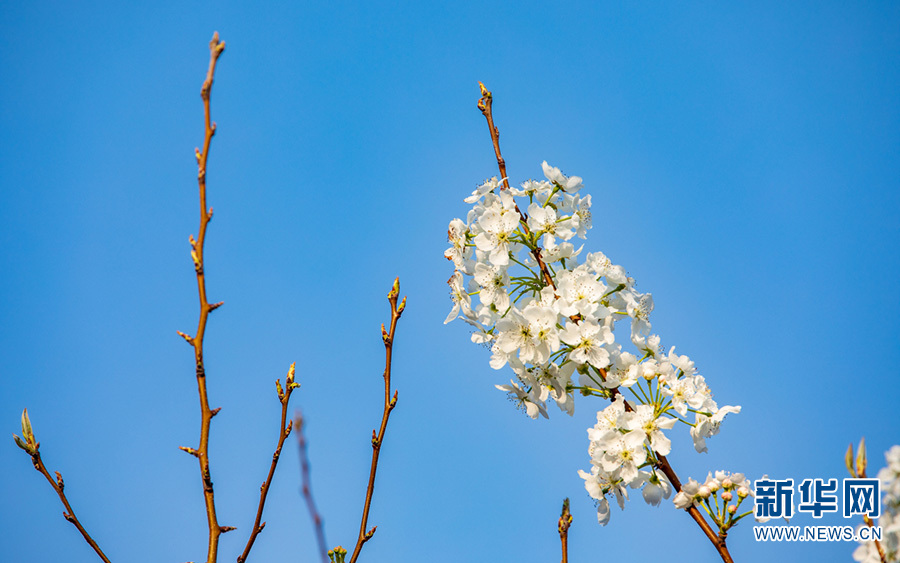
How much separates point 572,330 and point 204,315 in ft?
5.01

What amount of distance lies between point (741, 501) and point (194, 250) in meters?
2.32

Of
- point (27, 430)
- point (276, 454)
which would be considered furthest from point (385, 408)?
point (27, 430)

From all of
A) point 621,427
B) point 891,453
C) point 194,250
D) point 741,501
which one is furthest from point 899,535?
point 194,250

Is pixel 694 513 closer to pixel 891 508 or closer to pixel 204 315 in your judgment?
pixel 891 508

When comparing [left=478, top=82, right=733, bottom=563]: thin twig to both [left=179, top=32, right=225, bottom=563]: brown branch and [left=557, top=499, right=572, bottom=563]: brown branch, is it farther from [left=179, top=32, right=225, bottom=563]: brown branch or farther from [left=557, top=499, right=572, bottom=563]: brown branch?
[left=179, top=32, right=225, bottom=563]: brown branch

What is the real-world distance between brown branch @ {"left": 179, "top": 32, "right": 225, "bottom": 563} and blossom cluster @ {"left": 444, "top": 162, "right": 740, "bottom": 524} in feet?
4.73

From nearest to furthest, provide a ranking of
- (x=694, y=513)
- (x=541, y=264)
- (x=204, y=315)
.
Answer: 1. (x=204, y=315)
2. (x=694, y=513)
3. (x=541, y=264)

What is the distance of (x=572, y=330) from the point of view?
283cm

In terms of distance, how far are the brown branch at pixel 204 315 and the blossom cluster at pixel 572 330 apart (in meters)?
1.44

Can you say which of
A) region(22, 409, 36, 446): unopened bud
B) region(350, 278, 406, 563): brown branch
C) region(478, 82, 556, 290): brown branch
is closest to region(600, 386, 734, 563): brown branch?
region(478, 82, 556, 290): brown branch

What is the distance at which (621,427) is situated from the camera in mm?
2842

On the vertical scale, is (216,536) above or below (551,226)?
below

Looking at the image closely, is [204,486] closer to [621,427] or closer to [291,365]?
[291,365]

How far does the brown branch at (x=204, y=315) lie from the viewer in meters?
1.75
